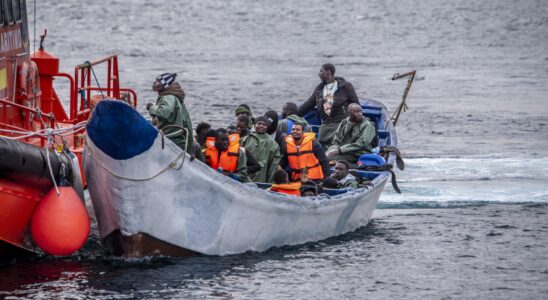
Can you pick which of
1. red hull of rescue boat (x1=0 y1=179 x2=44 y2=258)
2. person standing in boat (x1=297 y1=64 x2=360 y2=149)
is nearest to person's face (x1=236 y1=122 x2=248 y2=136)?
person standing in boat (x1=297 y1=64 x2=360 y2=149)

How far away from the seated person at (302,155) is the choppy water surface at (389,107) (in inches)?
41.1

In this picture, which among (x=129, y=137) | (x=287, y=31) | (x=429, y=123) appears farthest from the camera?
(x=287, y=31)

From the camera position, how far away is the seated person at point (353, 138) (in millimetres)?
16938

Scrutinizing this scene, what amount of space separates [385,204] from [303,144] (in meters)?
3.26

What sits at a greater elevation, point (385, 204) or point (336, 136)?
point (336, 136)

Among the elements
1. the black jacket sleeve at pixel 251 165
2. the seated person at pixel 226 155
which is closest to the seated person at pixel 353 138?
the black jacket sleeve at pixel 251 165

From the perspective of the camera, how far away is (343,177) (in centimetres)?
1609

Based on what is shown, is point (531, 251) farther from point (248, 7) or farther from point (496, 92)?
point (248, 7)

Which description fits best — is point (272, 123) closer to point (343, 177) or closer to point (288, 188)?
point (343, 177)

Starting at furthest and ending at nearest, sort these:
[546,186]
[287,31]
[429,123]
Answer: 1. [287,31]
2. [429,123]
3. [546,186]

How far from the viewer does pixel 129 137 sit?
12.8m

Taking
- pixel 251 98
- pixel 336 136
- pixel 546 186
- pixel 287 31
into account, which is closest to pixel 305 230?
pixel 336 136

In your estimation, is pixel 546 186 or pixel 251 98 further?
pixel 251 98

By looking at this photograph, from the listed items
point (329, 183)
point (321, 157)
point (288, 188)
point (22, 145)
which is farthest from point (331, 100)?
point (22, 145)
